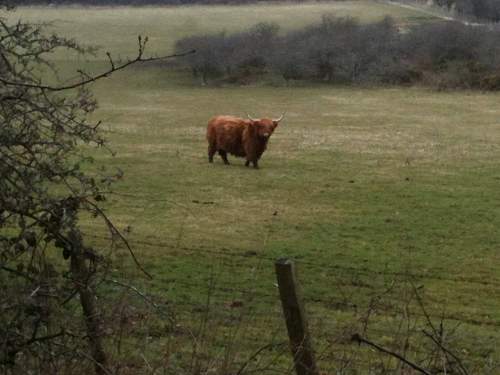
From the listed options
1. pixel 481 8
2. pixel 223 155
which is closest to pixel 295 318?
pixel 223 155

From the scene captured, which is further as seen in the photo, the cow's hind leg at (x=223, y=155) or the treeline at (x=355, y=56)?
the treeline at (x=355, y=56)

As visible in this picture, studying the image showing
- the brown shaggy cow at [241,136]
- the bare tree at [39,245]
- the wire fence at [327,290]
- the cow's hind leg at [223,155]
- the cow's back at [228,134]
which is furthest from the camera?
the cow's hind leg at [223,155]

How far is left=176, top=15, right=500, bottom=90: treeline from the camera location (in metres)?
49.9

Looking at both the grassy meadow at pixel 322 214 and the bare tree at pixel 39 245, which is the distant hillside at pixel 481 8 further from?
the bare tree at pixel 39 245

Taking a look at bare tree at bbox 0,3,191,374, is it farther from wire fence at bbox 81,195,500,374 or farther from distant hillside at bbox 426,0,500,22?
distant hillside at bbox 426,0,500,22

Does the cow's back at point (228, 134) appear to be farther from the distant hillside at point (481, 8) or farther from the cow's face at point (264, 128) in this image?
the distant hillside at point (481, 8)

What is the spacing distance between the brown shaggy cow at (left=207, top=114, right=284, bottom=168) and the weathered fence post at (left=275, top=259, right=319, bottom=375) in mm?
16995

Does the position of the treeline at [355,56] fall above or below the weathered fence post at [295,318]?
below

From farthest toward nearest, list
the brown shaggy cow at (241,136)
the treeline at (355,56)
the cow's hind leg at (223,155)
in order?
the treeline at (355,56) < the cow's hind leg at (223,155) < the brown shaggy cow at (241,136)

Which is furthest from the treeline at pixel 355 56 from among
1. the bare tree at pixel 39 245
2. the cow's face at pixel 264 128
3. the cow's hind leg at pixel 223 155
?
the bare tree at pixel 39 245

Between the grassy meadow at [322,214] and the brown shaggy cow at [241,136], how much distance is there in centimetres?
45

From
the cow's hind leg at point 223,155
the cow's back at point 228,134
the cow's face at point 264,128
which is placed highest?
the cow's face at point 264,128

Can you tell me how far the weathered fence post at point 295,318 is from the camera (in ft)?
13.9

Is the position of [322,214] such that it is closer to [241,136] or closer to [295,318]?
[241,136]
